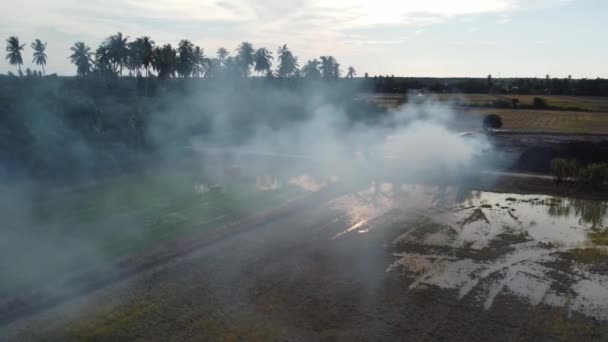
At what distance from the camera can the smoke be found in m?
18.6

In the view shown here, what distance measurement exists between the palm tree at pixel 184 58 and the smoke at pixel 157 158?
338 inches

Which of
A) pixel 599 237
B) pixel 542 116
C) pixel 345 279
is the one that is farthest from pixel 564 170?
pixel 542 116

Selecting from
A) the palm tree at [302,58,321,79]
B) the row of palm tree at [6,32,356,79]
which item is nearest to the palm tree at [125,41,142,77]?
the row of palm tree at [6,32,356,79]

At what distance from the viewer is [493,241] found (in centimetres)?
1831

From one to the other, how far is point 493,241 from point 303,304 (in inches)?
358

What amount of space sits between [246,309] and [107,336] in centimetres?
363

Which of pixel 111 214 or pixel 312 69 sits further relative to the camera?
pixel 312 69

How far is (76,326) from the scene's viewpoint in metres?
12.2

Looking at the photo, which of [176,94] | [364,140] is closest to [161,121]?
[176,94]

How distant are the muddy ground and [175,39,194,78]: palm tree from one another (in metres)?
48.6

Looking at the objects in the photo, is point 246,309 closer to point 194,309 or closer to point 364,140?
point 194,309

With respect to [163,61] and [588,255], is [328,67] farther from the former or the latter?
[588,255]

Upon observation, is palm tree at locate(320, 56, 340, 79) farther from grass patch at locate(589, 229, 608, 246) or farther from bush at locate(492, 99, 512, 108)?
grass patch at locate(589, 229, 608, 246)

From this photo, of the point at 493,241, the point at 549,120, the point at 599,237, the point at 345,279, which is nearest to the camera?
the point at 345,279
